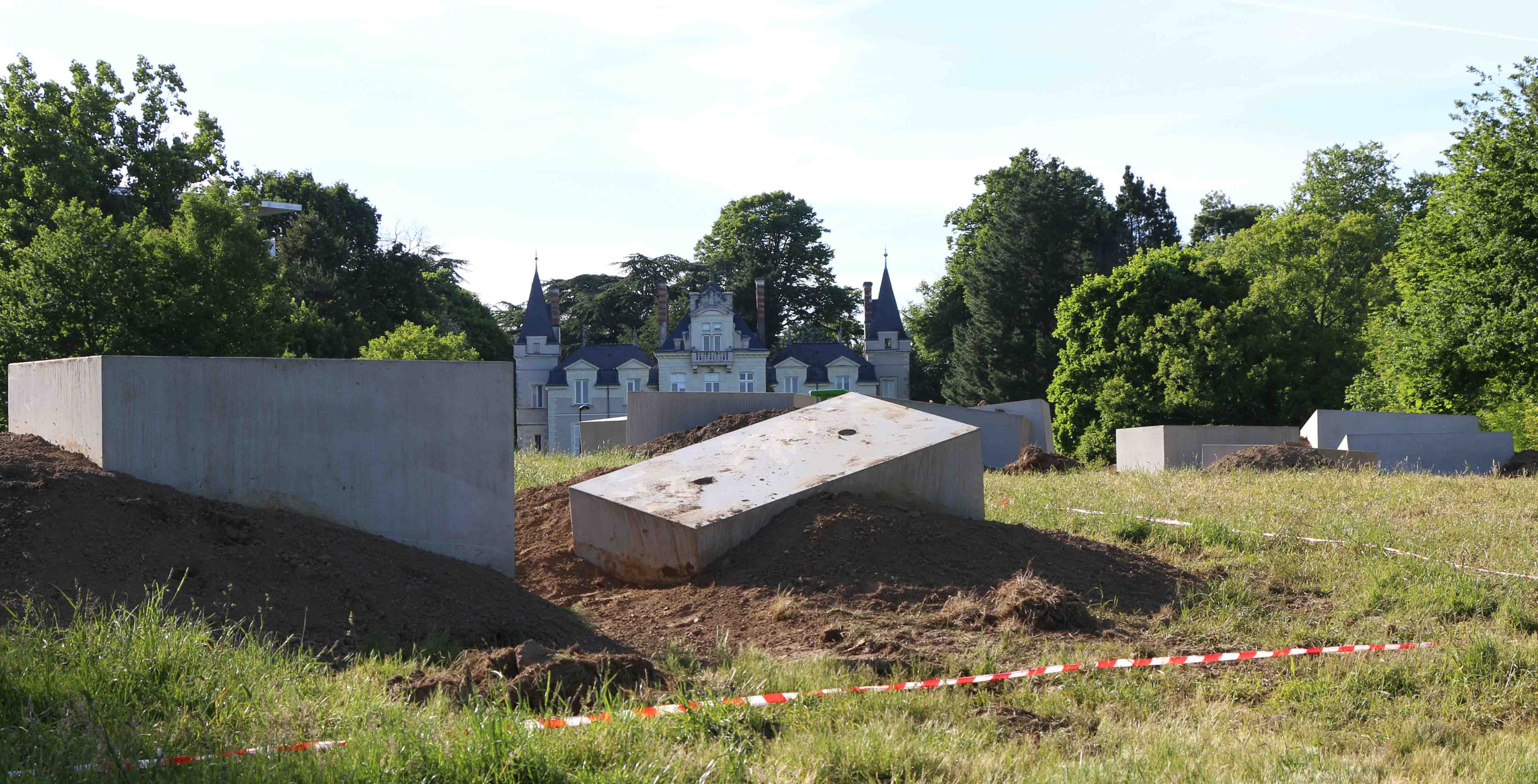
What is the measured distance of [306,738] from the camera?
14.1 feet

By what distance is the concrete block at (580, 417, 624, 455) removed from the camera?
23.9 meters

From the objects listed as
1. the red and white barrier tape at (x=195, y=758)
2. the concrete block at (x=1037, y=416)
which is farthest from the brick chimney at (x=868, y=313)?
the red and white barrier tape at (x=195, y=758)

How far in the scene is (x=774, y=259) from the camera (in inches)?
2970

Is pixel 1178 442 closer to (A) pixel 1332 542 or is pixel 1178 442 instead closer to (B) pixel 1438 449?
(B) pixel 1438 449

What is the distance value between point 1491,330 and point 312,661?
24980 mm

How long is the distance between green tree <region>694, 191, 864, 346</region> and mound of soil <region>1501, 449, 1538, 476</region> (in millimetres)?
55756

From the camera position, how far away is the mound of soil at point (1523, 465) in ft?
58.1

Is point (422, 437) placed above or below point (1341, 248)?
below

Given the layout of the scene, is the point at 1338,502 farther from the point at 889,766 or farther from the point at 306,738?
the point at 306,738

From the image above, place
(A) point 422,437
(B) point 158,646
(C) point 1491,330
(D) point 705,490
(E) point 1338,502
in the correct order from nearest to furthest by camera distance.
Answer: (B) point 158,646, (A) point 422,437, (D) point 705,490, (E) point 1338,502, (C) point 1491,330

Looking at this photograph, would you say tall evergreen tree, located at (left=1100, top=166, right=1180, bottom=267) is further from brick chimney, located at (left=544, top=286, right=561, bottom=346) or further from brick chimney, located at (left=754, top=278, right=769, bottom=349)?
brick chimney, located at (left=544, top=286, right=561, bottom=346)

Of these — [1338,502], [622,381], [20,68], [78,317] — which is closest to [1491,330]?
[1338,502]

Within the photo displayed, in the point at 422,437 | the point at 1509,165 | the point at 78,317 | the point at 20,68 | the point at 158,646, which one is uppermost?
the point at 20,68

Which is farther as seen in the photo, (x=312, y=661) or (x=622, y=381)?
(x=622, y=381)
